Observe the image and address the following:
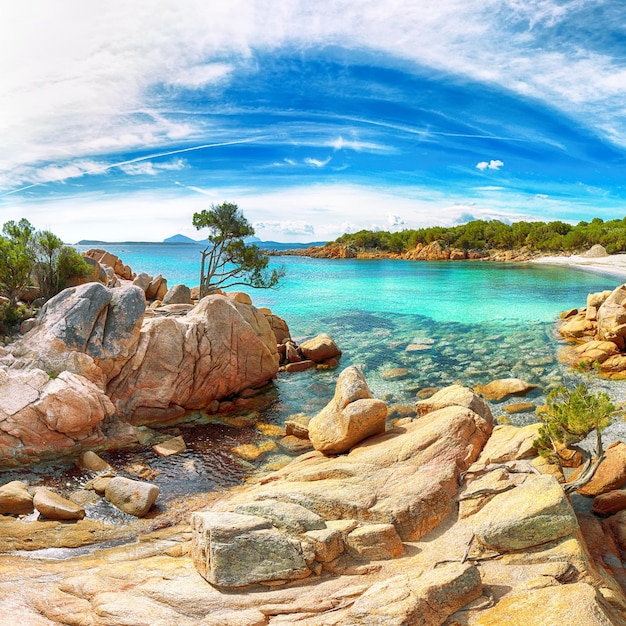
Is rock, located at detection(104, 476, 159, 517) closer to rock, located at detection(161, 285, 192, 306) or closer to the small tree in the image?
the small tree

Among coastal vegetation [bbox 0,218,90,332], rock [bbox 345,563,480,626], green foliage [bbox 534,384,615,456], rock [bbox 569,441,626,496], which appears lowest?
rock [bbox 569,441,626,496]

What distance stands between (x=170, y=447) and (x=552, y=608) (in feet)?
48.8

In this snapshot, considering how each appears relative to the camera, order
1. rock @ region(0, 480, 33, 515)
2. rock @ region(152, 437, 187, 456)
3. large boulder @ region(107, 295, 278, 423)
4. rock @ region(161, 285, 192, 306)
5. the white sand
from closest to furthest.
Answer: rock @ region(0, 480, 33, 515), rock @ region(152, 437, 187, 456), large boulder @ region(107, 295, 278, 423), rock @ region(161, 285, 192, 306), the white sand

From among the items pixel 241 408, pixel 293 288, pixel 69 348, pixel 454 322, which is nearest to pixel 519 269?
pixel 293 288

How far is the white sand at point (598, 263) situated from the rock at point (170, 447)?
76.8 m

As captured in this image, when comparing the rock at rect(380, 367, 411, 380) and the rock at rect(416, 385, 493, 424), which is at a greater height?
the rock at rect(416, 385, 493, 424)

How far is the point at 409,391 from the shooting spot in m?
26.0

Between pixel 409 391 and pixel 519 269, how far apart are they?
8215cm

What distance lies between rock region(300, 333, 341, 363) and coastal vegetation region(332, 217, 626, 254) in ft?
303

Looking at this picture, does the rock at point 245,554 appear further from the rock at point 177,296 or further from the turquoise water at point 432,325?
the rock at point 177,296

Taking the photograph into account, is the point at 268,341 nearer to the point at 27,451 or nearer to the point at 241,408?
the point at 241,408

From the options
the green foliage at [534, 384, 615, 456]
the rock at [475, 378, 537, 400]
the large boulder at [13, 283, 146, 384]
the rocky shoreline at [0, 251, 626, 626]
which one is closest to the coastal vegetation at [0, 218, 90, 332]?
the large boulder at [13, 283, 146, 384]

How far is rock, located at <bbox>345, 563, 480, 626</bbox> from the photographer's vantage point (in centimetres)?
736

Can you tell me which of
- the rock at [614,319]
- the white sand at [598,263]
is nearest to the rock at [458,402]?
the rock at [614,319]
